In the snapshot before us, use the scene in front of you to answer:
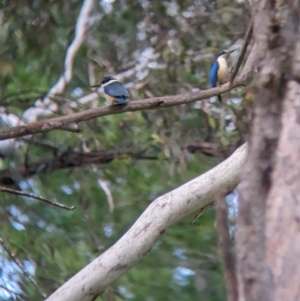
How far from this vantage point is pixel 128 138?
4.33 metres

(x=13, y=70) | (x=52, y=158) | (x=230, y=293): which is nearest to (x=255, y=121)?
(x=230, y=293)

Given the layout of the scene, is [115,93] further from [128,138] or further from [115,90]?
[128,138]

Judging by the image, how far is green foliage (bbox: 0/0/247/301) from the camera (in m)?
3.98

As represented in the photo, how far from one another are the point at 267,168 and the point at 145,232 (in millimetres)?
1076

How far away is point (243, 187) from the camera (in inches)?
46.4

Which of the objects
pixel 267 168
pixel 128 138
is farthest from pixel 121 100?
pixel 128 138

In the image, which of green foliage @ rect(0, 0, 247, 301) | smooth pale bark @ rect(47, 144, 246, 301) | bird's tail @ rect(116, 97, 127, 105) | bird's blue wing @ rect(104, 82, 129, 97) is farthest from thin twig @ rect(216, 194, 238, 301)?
green foliage @ rect(0, 0, 247, 301)

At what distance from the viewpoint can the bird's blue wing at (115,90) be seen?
2.74m

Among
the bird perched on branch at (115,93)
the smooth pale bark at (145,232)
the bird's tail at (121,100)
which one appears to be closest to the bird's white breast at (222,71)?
the bird perched on branch at (115,93)

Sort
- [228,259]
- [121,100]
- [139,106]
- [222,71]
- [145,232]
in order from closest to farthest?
[228,259] → [145,232] → [139,106] → [121,100] → [222,71]

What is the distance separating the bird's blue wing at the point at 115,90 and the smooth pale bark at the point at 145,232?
1.58 feet

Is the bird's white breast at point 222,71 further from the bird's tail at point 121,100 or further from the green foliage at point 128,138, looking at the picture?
the bird's tail at point 121,100

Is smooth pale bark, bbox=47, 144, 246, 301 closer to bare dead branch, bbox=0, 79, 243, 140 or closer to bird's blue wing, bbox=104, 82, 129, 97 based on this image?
bare dead branch, bbox=0, 79, 243, 140

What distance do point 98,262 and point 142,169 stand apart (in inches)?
103
